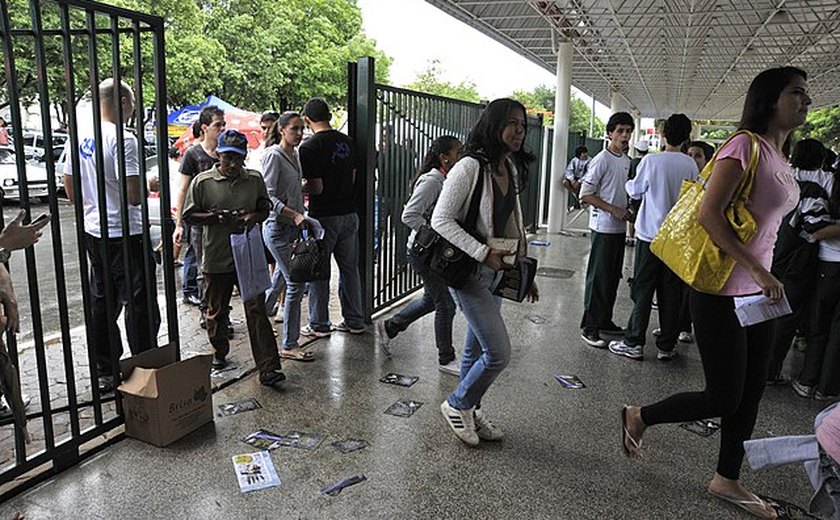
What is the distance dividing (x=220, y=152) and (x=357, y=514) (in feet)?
7.92

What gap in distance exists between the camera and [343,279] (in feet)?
17.3

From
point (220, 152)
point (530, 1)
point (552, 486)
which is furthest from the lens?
point (530, 1)

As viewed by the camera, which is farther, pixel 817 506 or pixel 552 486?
pixel 552 486

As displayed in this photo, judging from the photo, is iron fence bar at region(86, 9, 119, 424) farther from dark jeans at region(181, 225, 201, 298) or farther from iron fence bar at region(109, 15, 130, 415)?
dark jeans at region(181, 225, 201, 298)

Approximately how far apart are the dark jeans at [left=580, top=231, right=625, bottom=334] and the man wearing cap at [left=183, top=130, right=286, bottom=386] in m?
2.67

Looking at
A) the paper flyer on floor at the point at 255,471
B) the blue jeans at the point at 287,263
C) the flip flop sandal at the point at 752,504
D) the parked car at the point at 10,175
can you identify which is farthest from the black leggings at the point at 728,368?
the parked car at the point at 10,175

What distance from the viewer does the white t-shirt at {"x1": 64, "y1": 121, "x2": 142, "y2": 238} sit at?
11.9 ft

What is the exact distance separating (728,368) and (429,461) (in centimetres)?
153

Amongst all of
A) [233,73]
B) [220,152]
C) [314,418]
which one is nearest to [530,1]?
[220,152]

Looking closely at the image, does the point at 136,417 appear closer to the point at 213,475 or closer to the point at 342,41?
the point at 213,475

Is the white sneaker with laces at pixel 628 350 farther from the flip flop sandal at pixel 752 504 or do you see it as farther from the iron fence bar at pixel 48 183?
the iron fence bar at pixel 48 183

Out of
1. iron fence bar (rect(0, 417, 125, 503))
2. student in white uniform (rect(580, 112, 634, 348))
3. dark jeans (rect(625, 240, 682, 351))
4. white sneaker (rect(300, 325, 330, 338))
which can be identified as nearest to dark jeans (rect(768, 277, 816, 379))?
dark jeans (rect(625, 240, 682, 351))

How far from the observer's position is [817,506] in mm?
2336

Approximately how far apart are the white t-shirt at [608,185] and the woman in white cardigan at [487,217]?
2.07 meters
